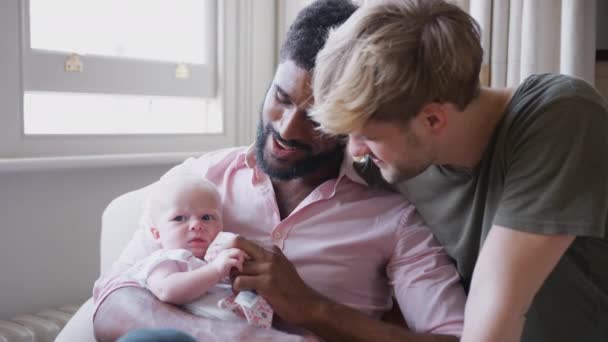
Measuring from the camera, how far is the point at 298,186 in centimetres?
161

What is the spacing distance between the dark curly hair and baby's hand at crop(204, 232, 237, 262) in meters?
0.41

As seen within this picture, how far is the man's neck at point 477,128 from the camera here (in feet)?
4.10

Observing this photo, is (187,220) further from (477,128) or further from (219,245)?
(477,128)

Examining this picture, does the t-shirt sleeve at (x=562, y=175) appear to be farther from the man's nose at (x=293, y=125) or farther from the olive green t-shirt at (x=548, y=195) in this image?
the man's nose at (x=293, y=125)

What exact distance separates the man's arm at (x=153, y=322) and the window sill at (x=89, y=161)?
25.3 inches

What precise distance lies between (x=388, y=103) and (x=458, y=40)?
16cm

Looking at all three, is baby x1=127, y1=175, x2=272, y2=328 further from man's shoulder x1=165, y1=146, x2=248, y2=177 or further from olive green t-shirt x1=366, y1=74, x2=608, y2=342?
olive green t-shirt x1=366, y1=74, x2=608, y2=342

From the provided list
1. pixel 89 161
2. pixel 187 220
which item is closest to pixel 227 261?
pixel 187 220

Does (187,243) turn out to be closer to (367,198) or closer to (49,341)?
(367,198)

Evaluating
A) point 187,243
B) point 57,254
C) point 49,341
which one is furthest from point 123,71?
point 187,243

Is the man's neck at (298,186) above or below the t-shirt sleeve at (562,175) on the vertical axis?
below

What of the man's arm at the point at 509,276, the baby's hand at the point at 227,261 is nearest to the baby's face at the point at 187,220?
the baby's hand at the point at 227,261

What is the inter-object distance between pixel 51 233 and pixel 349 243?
101cm

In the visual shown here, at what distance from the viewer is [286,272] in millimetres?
1361
